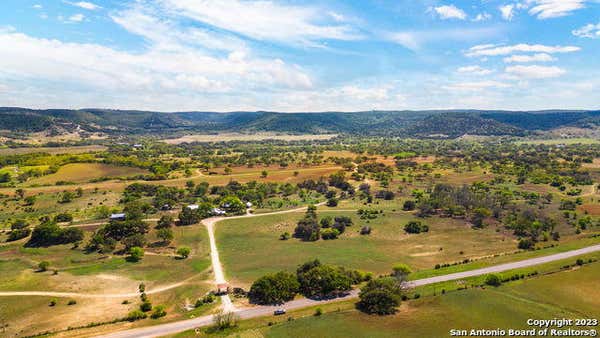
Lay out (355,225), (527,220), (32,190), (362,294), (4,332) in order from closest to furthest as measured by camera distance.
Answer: (4,332) < (362,294) < (527,220) < (355,225) < (32,190)

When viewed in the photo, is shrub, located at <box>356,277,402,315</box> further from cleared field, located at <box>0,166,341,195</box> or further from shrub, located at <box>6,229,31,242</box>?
cleared field, located at <box>0,166,341,195</box>

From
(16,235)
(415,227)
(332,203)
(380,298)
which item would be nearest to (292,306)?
(380,298)

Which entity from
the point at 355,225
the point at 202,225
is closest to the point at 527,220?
the point at 355,225

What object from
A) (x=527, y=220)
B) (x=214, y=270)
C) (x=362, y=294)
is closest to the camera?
(x=362, y=294)

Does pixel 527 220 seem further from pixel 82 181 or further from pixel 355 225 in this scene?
pixel 82 181

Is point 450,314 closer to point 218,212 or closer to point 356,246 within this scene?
point 356,246

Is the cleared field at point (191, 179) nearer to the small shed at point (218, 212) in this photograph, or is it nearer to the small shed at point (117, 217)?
the small shed at point (117, 217)

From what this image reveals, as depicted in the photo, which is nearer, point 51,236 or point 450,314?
point 450,314
